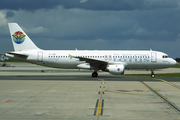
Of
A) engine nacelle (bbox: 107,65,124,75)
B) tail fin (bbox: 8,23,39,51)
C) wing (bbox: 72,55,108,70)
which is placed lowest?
engine nacelle (bbox: 107,65,124,75)

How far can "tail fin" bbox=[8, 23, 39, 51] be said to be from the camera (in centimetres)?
3566

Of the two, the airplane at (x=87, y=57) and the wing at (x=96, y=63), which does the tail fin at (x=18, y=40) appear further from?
the wing at (x=96, y=63)

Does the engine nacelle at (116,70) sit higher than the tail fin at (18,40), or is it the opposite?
the tail fin at (18,40)

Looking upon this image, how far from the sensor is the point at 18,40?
3575 cm

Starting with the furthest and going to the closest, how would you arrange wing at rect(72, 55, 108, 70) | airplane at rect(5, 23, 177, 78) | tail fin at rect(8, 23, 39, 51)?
tail fin at rect(8, 23, 39, 51) → airplane at rect(5, 23, 177, 78) → wing at rect(72, 55, 108, 70)

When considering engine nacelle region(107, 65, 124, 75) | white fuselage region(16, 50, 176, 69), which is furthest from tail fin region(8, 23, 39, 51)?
engine nacelle region(107, 65, 124, 75)

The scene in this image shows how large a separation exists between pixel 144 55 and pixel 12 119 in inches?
1063

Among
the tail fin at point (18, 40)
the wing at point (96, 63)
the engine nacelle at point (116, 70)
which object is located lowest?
the engine nacelle at point (116, 70)

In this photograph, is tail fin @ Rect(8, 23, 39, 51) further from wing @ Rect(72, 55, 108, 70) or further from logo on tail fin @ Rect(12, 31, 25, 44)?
wing @ Rect(72, 55, 108, 70)

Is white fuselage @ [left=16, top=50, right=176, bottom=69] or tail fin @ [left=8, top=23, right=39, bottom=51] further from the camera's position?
tail fin @ [left=8, top=23, right=39, bottom=51]

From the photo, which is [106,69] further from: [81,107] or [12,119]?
[12,119]

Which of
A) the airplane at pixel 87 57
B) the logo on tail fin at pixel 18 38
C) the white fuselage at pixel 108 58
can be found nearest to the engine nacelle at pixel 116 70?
the airplane at pixel 87 57

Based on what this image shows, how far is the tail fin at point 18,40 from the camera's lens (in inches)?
1404

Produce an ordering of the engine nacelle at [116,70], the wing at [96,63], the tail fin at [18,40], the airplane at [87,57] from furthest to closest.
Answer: the tail fin at [18,40], the airplane at [87,57], the wing at [96,63], the engine nacelle at [116,70]
